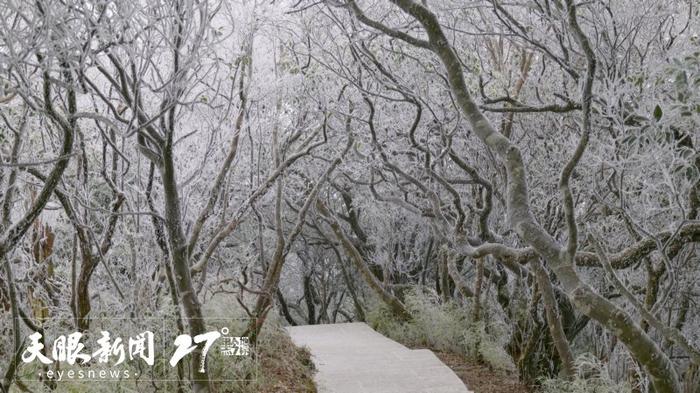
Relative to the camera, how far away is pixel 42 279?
19.3 ft

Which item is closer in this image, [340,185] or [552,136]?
[552,136]

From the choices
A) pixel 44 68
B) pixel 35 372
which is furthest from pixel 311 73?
pixel 44 68

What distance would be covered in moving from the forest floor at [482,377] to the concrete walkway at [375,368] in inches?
17.3

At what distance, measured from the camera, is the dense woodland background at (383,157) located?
124 inches

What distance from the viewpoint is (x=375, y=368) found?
295 inches

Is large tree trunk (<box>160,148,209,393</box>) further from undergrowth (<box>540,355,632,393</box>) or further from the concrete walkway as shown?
undergrowth (<box>540,355,632,393</box>)

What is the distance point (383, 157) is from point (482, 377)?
3647mm

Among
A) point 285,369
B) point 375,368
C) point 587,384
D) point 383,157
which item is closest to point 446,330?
point 375,368

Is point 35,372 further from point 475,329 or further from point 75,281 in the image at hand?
point 475,329

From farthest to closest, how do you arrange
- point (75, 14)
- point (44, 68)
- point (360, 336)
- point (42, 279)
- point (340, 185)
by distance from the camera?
1. point (340, 185)
2. point (360, 336)
3. point (42, 279)
4. point (75, 14)
5. point (44, 68)

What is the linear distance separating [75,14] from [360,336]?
28.1 feet

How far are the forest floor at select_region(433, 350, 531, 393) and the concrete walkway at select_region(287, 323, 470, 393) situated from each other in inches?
17.3

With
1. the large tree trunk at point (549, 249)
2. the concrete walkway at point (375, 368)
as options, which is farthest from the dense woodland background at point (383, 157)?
the concrete walkway at point (375, 368)

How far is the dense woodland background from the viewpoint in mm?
3143
